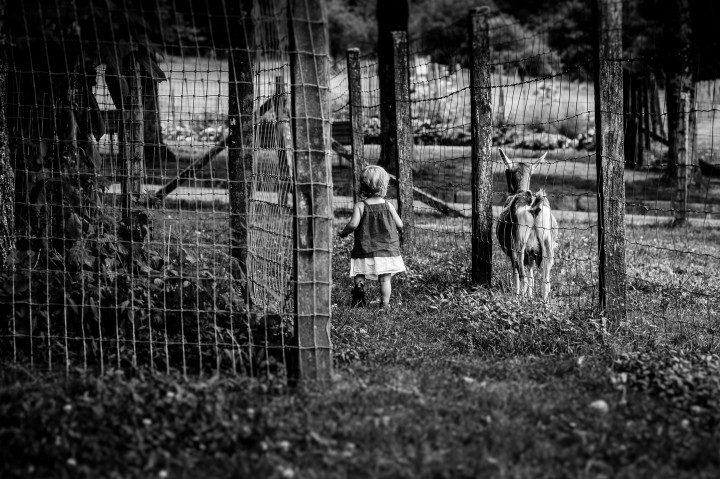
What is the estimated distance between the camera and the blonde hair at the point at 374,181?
777 cm

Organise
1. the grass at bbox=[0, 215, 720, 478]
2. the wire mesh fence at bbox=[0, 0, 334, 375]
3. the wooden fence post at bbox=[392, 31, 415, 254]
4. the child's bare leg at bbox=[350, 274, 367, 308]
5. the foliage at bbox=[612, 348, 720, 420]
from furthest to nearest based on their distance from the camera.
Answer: the wooden fence post at bbox=[392, 31, 415, 254]
the child's bare leg at bbox=[350, 274, 367, 308]
the wire mesh fence at bbox=[0, 0, 334, 375]
the foliage at bbox=[612, 348, 720, 420]
the grass at bbox=[0, 215, 720, 478]

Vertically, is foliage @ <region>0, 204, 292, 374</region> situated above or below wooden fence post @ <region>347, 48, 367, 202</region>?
below

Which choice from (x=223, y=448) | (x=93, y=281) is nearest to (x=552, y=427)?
(x=223, y=448)

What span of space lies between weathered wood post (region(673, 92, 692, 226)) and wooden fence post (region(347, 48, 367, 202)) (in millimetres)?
4743

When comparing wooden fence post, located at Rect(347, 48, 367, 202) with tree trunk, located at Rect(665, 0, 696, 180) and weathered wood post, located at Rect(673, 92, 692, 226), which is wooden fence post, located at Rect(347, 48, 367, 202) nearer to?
weathered wood post, located at Rect(673, 92, 692, 226)

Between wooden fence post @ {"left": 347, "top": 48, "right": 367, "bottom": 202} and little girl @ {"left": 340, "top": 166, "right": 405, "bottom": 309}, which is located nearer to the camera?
little girl @ {"left": 340, "top": 166, "right": 405, "bottom": 309}

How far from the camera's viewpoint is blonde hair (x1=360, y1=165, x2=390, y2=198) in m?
7.77

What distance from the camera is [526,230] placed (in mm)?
7996

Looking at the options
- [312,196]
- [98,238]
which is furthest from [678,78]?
[98,238]

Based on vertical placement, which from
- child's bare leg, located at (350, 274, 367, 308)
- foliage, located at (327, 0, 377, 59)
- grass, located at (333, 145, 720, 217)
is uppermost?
foliage, located at (327, 0, 377, 59)

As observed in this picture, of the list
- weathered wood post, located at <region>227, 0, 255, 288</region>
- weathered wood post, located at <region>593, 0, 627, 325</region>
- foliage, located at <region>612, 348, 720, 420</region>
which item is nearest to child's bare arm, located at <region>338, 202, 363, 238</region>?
weathered wood post, located at <region>227, 0, 255, 288</region>

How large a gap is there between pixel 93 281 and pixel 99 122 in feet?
3.73

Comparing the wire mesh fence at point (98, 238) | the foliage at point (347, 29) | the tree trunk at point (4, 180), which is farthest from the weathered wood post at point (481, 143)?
the foliage at point (347, 29)

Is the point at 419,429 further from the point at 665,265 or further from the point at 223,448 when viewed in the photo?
the point at 665,265
